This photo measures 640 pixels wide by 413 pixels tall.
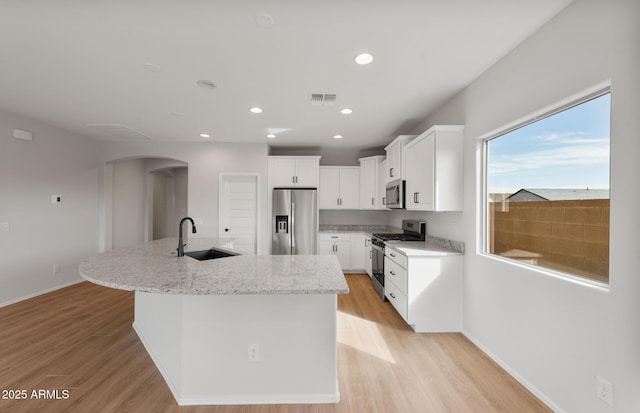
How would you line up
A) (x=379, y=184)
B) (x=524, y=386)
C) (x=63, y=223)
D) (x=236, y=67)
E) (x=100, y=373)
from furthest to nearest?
(x=379, y=184)
(x=63, y=223)
(x=236, y=67)
(x=100, y=373)
(x=524, y=386)

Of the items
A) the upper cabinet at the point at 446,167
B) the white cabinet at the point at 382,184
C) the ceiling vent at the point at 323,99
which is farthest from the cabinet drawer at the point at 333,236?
the ceiling vent at the point at 323,99

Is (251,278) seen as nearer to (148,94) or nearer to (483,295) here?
(483,295)

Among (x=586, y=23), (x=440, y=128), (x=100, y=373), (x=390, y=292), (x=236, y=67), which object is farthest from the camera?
(x=390, y=292)

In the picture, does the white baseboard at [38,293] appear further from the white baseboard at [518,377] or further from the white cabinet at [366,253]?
the white baseboard at [518,377]

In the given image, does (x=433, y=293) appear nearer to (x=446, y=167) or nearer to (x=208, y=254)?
(x=446, y=167)

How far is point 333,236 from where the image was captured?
17.3ft

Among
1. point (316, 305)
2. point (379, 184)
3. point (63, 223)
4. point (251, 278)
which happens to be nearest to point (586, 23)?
point (316, 305)

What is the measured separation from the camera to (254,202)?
515 centimetres

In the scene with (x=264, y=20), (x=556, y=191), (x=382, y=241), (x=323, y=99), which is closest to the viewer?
(x=264, y=20)

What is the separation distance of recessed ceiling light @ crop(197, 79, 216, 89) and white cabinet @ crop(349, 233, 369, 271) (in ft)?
11.9

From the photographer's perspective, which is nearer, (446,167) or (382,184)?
(446,167)

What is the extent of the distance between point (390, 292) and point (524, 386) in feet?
5.12

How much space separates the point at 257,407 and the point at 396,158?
3397mm

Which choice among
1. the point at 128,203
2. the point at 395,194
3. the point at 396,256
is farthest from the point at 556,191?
the point at 128,203
